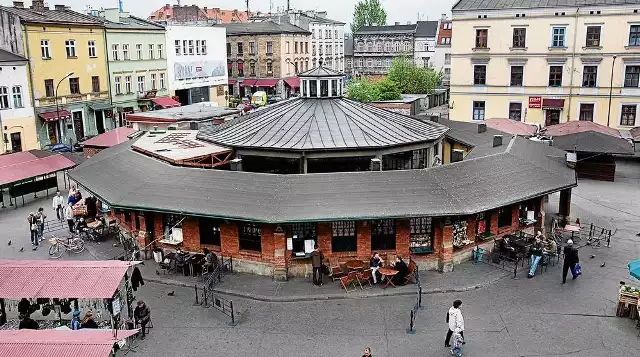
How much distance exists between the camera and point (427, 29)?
3939 inches

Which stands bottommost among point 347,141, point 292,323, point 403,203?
point 292,323

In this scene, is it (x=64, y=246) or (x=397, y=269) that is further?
(x=64, y=246)

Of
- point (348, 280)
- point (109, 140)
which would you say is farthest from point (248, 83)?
point (348, 280)

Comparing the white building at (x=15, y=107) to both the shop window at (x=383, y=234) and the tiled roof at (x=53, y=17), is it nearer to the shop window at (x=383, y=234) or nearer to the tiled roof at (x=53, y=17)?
the tiled roof at (x=53, y=17)

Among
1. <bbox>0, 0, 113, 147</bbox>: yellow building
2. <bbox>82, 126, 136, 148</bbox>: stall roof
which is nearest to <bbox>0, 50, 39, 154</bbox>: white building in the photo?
<bbox>0, 0, 113, 147</bbox>: yellow building

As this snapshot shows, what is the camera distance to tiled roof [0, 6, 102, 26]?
154ft

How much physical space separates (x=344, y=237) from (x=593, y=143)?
2174 centimetres

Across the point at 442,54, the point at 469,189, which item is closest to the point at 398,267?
the point at 469,189

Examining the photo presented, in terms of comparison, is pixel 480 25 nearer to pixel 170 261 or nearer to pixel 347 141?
pixel 347 141

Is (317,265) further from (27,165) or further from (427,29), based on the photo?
(427,29)

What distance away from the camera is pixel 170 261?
2283cm

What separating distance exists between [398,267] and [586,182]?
22.2m

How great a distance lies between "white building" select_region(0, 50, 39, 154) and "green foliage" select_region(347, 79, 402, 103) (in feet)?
112

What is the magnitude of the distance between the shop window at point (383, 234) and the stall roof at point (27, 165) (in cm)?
2164
